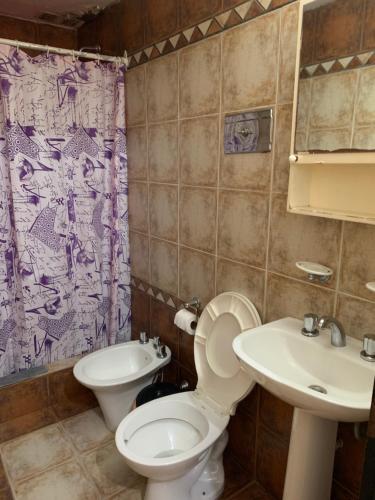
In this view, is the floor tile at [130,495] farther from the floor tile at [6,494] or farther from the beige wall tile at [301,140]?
the beige wall tile at [301,140]

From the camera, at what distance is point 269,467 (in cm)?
167

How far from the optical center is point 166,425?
168 cm

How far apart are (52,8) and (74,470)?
261 cm

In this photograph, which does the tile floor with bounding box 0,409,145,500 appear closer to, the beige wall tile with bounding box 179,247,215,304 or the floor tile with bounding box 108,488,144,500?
the floor tile with bounding box 108,488,144,500

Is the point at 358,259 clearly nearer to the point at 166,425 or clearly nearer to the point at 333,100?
the point at 333,100

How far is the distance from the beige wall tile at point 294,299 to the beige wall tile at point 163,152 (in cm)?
80

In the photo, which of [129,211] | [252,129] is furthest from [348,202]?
[129,211]

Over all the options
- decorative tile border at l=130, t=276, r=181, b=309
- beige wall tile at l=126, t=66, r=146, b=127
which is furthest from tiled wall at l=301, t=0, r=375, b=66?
decorative tile border at l=130, t=276, r=181, b=309

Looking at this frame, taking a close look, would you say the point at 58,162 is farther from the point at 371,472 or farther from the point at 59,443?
the point at 371,472

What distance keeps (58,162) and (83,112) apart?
32 centimetres

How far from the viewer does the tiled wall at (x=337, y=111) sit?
3.62ft

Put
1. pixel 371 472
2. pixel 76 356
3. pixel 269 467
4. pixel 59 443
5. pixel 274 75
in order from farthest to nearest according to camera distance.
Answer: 1. pixel 76 356
2. pixel 59 443
3. pixel 269 467
4. pixel 274 75
5. pixel 371 472

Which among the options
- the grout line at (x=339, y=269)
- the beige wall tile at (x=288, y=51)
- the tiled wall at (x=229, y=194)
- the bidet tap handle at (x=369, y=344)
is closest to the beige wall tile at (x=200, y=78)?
the tiled wall at (x=229, y=194)

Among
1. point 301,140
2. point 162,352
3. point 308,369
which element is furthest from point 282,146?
point 162,352
